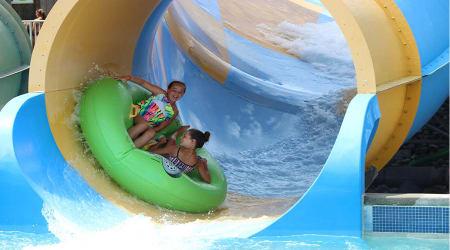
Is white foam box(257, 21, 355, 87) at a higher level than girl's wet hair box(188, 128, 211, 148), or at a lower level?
higher

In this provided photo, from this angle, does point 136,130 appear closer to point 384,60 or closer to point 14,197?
point 14,197

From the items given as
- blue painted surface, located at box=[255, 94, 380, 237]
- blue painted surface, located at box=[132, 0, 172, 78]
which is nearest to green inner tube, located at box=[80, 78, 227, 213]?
blue painted surface, located at box=[255, 94, 380, 237]

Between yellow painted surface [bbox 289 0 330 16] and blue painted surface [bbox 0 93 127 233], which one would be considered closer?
blue painted surface [bbox 0 93 127 233]

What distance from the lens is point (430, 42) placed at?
6730 mm

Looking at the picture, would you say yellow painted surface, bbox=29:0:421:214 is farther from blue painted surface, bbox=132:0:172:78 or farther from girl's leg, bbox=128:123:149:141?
blue painted surface, bbox=132:0:172:78

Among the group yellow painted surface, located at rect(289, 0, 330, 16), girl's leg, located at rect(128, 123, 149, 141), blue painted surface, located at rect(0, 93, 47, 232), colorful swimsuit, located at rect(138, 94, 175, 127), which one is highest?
yellow painted surface, located at rect(289, 0, 330, 16)

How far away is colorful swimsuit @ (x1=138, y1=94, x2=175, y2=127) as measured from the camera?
6.71 meters

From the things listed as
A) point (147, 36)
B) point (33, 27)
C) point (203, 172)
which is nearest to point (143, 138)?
point (203, 172)

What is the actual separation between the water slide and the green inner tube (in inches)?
3.9

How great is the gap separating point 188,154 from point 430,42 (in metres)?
2.13

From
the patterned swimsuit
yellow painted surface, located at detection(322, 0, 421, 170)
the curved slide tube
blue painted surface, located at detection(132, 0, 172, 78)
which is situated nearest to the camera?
yellow painted surface, located at detection(322, 0, 421, 170)

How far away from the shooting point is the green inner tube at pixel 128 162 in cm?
612

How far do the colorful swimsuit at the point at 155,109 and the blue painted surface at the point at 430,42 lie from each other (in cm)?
A: 200

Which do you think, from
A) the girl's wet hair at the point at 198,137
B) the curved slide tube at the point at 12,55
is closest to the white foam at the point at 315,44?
the curved slide tube at the point at 12,55
